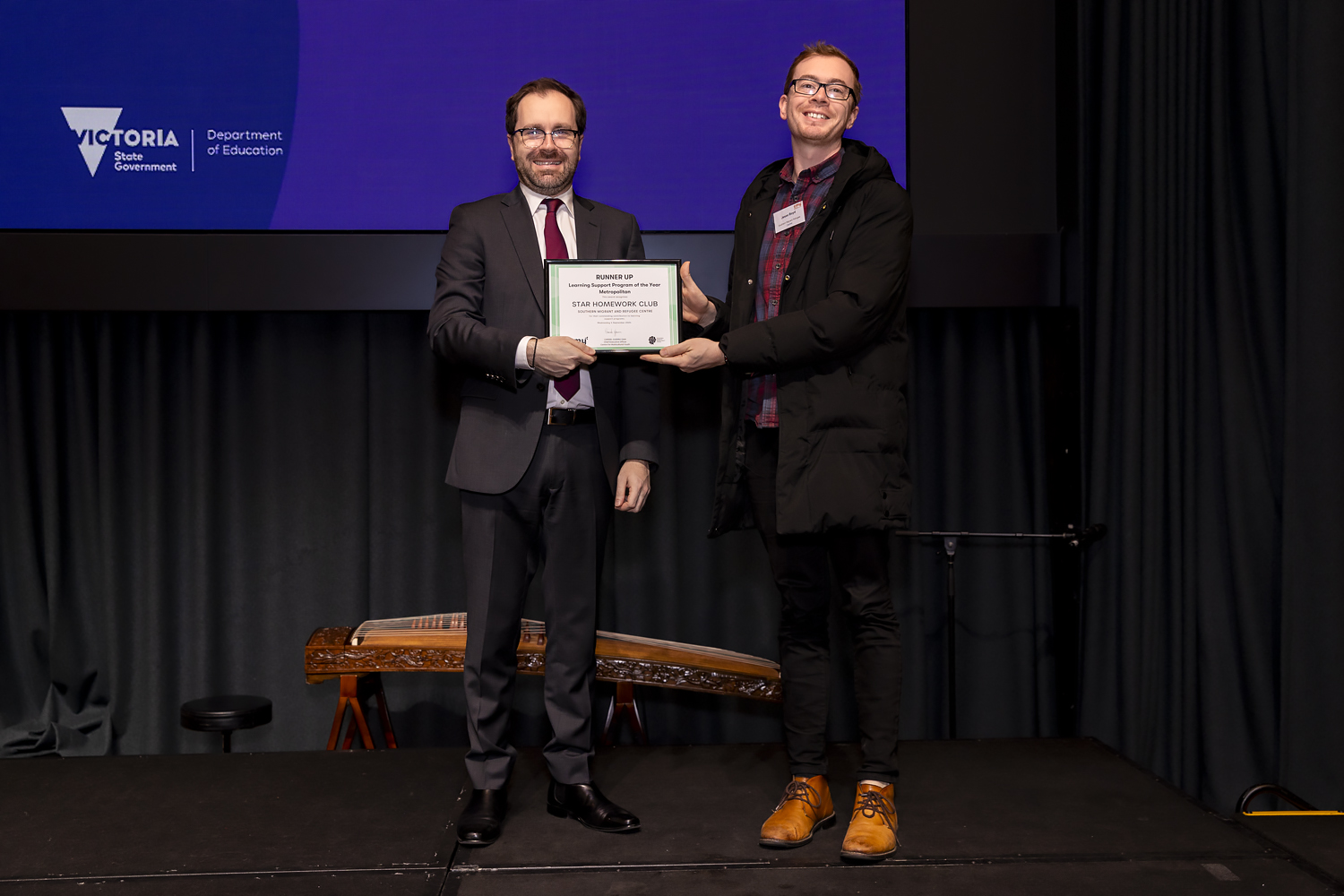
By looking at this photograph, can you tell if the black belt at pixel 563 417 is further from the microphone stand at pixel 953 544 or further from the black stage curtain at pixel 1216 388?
the black stage curtain at pixel 1216 388

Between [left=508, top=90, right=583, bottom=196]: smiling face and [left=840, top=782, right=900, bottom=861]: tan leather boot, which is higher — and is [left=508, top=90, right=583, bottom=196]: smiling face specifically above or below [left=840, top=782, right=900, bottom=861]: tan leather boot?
above

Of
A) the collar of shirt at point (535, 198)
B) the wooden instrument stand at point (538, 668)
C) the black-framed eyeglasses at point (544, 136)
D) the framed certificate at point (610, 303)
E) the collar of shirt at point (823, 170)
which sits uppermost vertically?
the black-framed eyeglasses at point (544, 136)

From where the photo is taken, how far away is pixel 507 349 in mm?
1929

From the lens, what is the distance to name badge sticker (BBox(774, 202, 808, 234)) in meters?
2.04

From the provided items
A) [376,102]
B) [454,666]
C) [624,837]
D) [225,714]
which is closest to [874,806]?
[624,837]

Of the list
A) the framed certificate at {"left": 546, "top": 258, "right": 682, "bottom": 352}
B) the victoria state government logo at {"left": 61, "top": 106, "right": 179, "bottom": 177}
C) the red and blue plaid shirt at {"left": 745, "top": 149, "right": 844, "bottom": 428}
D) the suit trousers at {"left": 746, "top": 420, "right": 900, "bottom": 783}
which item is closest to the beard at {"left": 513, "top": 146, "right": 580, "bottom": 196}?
the framed certificate at {"left": 546, "top": 258, "right": 682, "bottom": 352}

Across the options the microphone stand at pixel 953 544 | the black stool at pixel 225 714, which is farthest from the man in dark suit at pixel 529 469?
the microphone stand at pixel 953 544

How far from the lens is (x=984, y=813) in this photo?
207cm

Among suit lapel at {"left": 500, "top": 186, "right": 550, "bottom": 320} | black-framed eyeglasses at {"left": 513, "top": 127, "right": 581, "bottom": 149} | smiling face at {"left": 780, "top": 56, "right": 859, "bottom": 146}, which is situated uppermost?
smiling face at {"left": 780, "top": 56, "right": 859, "bottom": 146}

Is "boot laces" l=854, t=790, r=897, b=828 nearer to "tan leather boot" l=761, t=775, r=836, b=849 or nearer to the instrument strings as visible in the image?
"tan leather boot" l=761, t=775, r=836, b=849

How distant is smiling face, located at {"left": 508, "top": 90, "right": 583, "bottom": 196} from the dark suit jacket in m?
0.08

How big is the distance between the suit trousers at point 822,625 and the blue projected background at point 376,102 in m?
1.31

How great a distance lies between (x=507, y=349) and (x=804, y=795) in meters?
1.09

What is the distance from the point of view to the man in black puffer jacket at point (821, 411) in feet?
6.19
